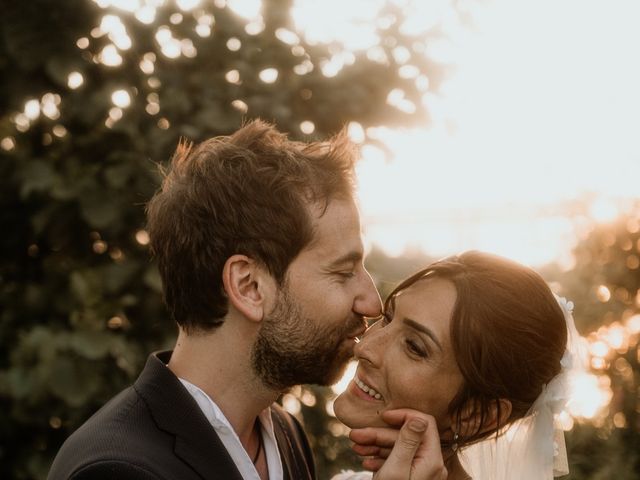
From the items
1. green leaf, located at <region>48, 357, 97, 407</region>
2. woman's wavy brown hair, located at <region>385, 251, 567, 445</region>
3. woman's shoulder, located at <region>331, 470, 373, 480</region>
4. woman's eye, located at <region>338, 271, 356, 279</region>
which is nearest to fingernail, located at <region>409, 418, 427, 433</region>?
woman's wavy brown hair, located at <region>385, 251, 567, 445</region>

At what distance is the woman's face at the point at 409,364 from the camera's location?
3297 millimetres

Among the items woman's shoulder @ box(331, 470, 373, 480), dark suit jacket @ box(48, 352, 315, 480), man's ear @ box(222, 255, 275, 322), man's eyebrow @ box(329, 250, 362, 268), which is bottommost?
woman's shoulder @ box(331, 470, 373, 480)

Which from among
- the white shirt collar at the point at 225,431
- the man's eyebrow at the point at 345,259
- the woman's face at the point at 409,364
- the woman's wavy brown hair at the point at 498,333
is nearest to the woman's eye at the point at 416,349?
the woman's face at the point at 409,364

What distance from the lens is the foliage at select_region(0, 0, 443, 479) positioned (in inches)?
148

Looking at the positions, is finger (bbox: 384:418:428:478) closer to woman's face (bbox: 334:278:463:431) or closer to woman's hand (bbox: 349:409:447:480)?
woman's hand (bbox: 349:409:447:480)

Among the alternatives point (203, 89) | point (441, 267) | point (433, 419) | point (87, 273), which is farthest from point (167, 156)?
point (433, 419)

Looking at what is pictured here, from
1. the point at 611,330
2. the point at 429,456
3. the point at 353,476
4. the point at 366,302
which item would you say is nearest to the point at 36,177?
the point at 366,302

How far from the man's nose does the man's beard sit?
0.26 feet

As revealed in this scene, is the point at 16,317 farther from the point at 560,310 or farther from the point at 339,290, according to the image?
the point at 560,310

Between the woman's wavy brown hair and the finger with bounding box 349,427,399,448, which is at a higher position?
the woman's wavy brown hair

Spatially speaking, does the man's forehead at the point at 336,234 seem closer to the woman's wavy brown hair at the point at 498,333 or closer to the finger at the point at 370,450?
the woman's wavy brown hair at the point at 498,333

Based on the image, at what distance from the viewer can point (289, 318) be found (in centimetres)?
334

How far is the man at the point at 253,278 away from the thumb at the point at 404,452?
38 centimetres

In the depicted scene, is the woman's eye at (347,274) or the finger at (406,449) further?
the woman's eye at (347,274)
